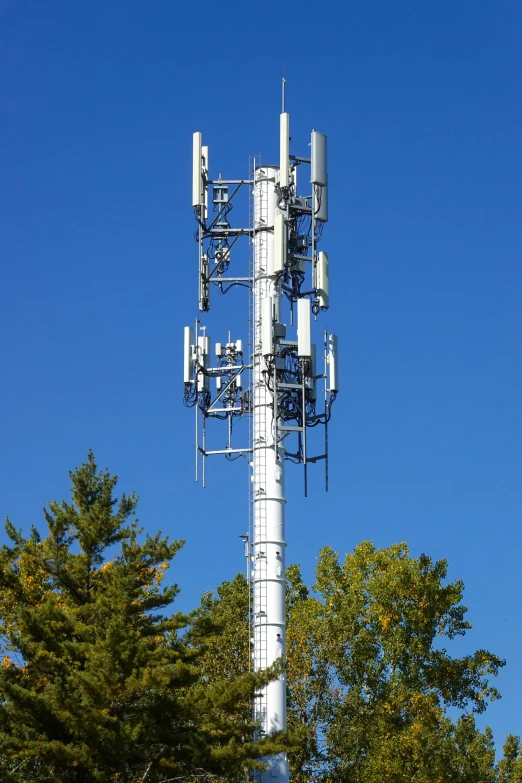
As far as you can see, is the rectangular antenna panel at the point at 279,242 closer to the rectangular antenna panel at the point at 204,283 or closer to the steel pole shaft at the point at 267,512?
the steel pole shaft at the point at 267,512

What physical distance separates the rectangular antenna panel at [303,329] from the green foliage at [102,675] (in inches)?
255

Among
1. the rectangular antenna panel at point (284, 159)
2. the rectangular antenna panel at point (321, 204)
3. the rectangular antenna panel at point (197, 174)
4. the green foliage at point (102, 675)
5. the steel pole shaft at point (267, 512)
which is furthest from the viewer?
the rectangular antenna panel at point (197, 174)

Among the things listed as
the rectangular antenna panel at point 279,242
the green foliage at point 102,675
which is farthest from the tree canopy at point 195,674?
the rectangular antenna panel at point 279,242

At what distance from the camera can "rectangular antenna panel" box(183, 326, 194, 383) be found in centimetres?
4462

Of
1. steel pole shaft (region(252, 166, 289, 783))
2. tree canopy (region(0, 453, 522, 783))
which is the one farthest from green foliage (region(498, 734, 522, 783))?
steel pole shaft (region(252, 166, 289, 783))

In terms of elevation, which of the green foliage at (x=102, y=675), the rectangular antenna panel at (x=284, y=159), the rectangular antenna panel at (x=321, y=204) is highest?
the rectangular antenna panel at (x=284, y=159)

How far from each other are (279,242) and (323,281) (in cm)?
200

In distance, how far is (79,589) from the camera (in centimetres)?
3972

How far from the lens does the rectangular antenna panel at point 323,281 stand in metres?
43.7

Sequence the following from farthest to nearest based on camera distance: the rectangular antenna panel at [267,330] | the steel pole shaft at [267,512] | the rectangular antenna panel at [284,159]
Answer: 1. the rectangular antenna panel at [284,159]
2. the rectangular antenna panel at [267,330]
3. the steel pole shaft at [267,512]

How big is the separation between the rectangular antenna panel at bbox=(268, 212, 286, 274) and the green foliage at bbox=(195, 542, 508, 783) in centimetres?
1391

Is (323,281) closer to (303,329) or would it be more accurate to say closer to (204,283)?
(303,329)

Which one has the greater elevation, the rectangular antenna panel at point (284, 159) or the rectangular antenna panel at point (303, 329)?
the rectangular antenna panel at point (284, 159)

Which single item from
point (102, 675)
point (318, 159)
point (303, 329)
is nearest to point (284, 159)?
point (318, 159)
